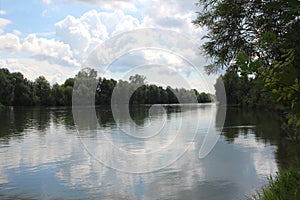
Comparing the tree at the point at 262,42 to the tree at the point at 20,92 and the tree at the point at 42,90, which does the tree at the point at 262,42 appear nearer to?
the tree at the point at 20,92

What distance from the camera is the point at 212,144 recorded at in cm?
2433

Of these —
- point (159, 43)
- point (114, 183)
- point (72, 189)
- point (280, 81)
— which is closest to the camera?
point (280, 81)

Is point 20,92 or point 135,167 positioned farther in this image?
point 20,92

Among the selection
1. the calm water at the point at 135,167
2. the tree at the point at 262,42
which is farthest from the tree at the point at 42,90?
the tree at the point at 262,42

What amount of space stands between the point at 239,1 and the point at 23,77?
103 m

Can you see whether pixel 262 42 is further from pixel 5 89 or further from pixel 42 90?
pixel 42 90

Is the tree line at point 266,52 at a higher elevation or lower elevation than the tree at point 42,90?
lower

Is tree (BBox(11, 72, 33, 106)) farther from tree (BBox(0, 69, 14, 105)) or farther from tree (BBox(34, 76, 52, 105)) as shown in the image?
tree (BBox(34, 76, 52, 105))

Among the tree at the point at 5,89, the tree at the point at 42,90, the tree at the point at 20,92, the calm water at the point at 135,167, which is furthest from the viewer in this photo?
the tree at the point at 42,90

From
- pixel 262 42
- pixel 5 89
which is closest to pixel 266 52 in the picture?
pixel 262 42

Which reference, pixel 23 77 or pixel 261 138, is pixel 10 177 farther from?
pixel 23 77

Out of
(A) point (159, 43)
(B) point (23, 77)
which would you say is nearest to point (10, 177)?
(A) point (159, 43)

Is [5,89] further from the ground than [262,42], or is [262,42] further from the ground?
[5,89]

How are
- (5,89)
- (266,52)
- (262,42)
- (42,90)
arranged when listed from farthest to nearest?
(42,90) → (5,89) → (266,52) → (262,42)
